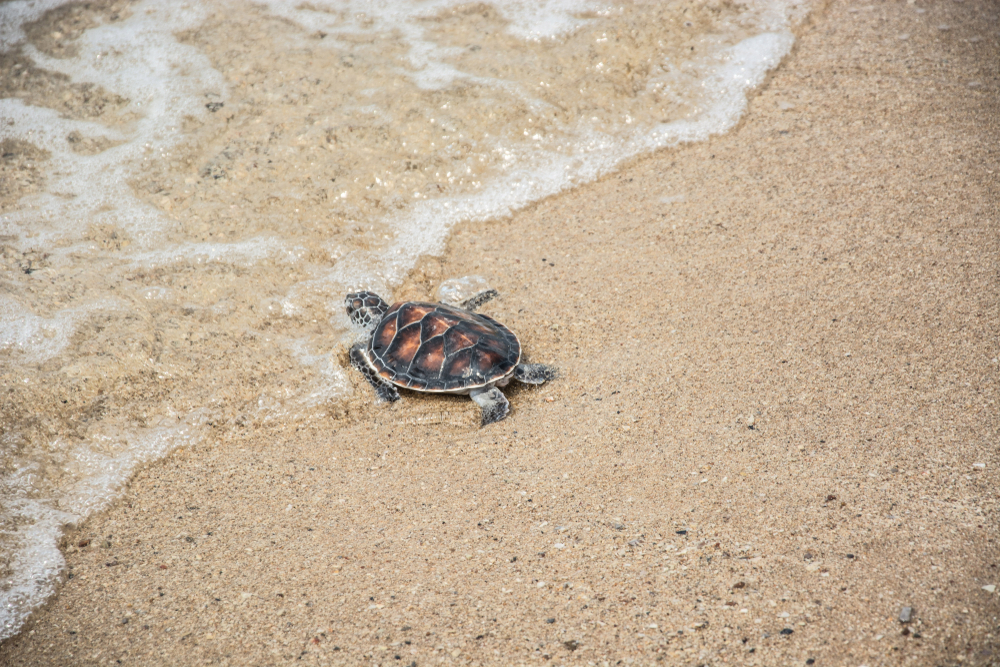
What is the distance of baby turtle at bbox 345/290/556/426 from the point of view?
13.0ft

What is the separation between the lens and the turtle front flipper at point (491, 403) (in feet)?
12.6

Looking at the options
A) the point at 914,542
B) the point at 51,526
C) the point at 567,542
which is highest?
the point at 914,542

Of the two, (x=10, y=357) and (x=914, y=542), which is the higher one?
(x=914, y=542)

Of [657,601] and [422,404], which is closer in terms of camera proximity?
[657,601]

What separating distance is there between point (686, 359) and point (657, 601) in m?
1.64

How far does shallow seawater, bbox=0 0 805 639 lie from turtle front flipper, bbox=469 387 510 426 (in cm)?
91

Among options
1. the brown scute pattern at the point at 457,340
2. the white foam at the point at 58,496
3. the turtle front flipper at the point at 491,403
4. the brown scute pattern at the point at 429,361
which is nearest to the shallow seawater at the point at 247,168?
the white foam at the point at 58,496

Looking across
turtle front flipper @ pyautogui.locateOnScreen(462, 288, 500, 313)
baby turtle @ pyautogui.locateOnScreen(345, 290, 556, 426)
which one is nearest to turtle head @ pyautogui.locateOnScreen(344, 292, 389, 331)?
baby turtle @ pyautogui.locateOnScreen(345, 290, 556, 426)

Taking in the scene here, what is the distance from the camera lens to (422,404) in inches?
164

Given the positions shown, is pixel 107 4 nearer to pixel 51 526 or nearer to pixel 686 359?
pixel 51 526

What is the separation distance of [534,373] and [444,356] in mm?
561

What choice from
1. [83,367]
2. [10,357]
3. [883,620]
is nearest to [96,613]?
[83,367]

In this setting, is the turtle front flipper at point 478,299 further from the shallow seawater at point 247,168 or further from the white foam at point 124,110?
the white foam at point 124,110

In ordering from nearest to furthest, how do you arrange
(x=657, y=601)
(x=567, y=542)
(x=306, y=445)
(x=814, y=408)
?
(x=657, y=601) < (x=567, y=542) < (x=814, y=408) < (x=306, y=445)
